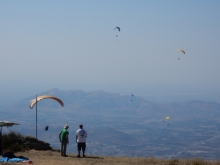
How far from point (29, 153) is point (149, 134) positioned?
166 m

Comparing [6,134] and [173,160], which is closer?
[173,160]

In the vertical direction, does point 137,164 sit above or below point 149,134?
below

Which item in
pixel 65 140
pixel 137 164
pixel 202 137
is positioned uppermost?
pixel 202 137

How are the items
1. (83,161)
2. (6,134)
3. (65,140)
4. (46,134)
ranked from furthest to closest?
(46,134) → (6,134) → (65,140) → (83,161)

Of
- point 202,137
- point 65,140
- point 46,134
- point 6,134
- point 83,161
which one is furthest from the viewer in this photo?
point 46,134

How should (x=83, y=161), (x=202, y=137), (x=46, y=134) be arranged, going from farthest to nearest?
1. (x=46, y=134)
2. (x=202, y=137)
3. (x=83, y=161)

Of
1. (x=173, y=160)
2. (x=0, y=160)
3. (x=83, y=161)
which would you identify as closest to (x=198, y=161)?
(x=173, y=160)

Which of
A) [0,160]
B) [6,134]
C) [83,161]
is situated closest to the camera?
[0,160]

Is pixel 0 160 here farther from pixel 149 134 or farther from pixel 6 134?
pixel 149 134

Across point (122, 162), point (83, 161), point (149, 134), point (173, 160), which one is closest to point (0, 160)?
point (83, 161)

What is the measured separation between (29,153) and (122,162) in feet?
18.4

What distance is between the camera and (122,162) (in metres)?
20.5

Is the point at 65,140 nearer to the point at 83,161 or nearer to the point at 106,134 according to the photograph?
the point at 83,161

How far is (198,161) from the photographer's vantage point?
63.0ft
